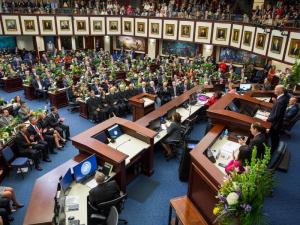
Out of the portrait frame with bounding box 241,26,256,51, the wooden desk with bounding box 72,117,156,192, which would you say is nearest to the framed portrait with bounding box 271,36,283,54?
the portrait frame with bounding box 241,26,256,51

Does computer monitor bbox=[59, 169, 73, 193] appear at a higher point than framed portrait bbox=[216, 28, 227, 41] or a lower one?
lower

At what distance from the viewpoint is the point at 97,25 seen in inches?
876

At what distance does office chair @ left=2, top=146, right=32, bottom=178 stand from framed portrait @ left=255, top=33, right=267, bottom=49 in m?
13.8

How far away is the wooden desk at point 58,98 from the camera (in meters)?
13.1

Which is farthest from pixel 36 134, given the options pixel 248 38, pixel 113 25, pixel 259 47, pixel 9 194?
pixel 113 25

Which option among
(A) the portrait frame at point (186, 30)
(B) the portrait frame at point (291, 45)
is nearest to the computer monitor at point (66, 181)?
(B) the portrait frame at point (291, 45)

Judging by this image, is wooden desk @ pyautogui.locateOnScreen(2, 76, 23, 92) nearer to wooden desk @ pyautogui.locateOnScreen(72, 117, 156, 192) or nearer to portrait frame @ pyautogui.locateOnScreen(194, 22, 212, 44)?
wooden desk @ pyautogui.locateOnScreen(72, 117, 156, 192)

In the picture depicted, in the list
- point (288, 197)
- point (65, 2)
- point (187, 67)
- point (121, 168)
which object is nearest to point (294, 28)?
point (187, 67)

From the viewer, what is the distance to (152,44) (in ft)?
77.2

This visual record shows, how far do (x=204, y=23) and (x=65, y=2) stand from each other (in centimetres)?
1328

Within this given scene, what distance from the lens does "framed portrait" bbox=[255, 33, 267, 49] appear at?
1468cm

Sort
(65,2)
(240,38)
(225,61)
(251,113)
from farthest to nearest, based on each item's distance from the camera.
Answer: (65,2)
(225,61)
(240,38)
(251,113)

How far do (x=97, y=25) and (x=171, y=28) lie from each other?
671cm

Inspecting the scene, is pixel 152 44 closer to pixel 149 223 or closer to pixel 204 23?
pixel 204 23
